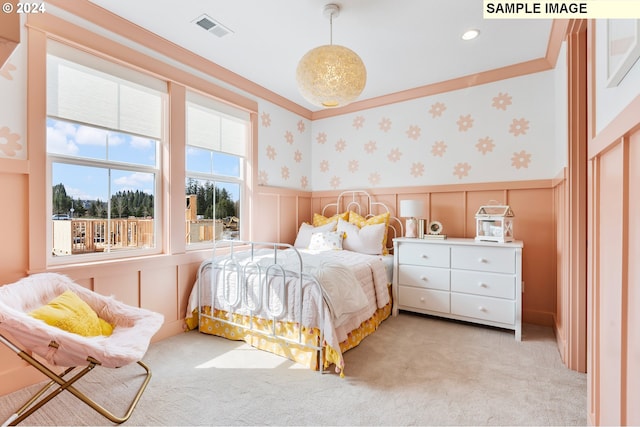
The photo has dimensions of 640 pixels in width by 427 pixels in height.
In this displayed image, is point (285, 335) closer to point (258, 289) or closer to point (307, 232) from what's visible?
point (258, 289)

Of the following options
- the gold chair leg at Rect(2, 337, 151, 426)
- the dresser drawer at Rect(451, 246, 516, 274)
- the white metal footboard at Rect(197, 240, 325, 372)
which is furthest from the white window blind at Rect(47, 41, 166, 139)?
the dresser drawer at Rect(451, 246, 516, 274)

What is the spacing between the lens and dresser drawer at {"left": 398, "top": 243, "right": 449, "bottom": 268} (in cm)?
296

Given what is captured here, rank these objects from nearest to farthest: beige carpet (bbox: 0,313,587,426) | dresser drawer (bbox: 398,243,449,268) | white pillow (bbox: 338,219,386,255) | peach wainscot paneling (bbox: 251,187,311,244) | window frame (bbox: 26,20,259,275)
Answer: beige carpet (bbox: 0,313,587,426) → window frame (bbox: 26,20,259,275) → dresser drawer (bbox: 398,243,449,268) → white pillow (bbox: 338,219,386,255) → peach wainscot paneling (bbox: 251,187,311,244)

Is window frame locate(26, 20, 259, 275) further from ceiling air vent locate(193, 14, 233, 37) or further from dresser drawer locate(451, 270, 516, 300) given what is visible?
dresser drawer locate(451, 270, 516, 300)

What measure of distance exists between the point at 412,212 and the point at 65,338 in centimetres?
292

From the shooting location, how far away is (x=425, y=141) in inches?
142

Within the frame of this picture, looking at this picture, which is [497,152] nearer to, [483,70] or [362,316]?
[483,70]

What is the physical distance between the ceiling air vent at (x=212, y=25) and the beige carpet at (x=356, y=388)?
8.50 ft

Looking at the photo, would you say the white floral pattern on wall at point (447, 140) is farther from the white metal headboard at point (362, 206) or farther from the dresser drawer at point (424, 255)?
the dresser drawer at point (424, 255)

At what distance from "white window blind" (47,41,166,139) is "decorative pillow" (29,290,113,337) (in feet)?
4.21

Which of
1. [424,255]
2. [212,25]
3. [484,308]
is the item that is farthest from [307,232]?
[212,25]

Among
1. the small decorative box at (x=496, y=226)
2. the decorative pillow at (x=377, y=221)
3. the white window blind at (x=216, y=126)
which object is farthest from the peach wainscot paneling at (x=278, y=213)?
the small decorative box at (x=496, y=226)

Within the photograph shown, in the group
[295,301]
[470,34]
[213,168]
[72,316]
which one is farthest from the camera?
[213,168]

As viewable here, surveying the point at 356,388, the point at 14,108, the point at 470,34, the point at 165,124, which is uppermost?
the point at 470,34
